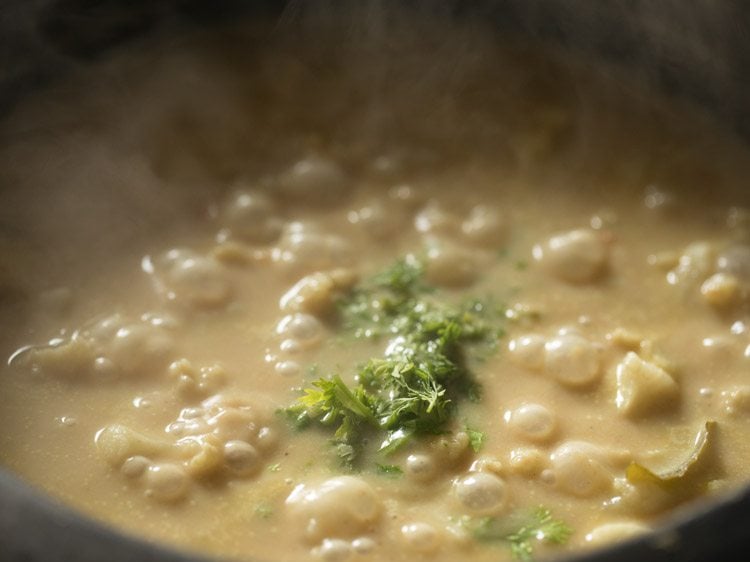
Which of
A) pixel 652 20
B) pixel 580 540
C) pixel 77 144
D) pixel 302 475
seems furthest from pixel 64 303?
pixel 652 20

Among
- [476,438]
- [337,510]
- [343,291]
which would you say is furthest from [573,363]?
[337,510]

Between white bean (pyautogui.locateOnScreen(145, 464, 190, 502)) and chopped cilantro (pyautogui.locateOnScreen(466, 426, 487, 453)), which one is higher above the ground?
chopped cilantro (pyautogui.locateOnScreen(466, 426, 487, 453))

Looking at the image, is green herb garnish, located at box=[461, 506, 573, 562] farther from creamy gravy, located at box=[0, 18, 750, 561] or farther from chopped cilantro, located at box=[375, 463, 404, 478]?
chopped cilantro, located at box=[375, 463, 404, 478]

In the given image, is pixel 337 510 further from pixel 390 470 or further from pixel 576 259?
pixel 576 259

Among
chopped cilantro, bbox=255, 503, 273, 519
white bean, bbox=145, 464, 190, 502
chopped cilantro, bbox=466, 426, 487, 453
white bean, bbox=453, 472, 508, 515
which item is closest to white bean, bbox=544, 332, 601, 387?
chopped cilantro, bbox=466, 426, 487, 453

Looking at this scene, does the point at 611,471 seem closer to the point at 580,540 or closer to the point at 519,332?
the point at 580,540
